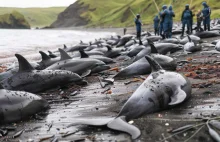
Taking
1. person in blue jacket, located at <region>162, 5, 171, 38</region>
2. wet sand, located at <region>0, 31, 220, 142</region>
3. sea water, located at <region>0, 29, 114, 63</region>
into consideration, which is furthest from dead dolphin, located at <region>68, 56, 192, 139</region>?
sea water, located at <region>0, 29, 114, 63</region>

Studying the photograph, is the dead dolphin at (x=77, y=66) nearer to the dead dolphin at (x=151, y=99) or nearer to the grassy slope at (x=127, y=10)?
the dead dolphin at (x=151, y=99)

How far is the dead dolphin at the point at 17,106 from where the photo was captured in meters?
6.04

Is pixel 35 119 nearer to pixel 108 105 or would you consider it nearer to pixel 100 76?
pixel 108 105

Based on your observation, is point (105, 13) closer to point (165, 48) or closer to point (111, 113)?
point (165, 48)

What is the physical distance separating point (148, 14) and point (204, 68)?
9260 cm

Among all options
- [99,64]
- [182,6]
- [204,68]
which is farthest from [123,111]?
[182,6]

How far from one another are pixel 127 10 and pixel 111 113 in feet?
360

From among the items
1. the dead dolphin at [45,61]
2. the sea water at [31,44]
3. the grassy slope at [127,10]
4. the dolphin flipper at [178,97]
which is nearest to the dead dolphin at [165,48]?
the dead dolphin at [45,61]

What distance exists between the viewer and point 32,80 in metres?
8.55

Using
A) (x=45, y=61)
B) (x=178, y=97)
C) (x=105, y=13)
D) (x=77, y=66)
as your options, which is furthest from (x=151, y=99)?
(x=105, y=13)

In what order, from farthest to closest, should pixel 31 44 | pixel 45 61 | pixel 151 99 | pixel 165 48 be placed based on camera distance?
1. pixel 31 44
2. pixel 165 48
3. pixel 45 61
4. pixel 151 99

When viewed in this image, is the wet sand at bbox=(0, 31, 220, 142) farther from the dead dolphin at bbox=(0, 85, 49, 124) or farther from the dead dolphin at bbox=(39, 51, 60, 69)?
the dead dolphin at bbox=(39, 51, 60, 69)

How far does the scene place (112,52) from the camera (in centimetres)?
1558

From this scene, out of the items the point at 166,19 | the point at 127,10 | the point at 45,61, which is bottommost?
the point at 45,61
